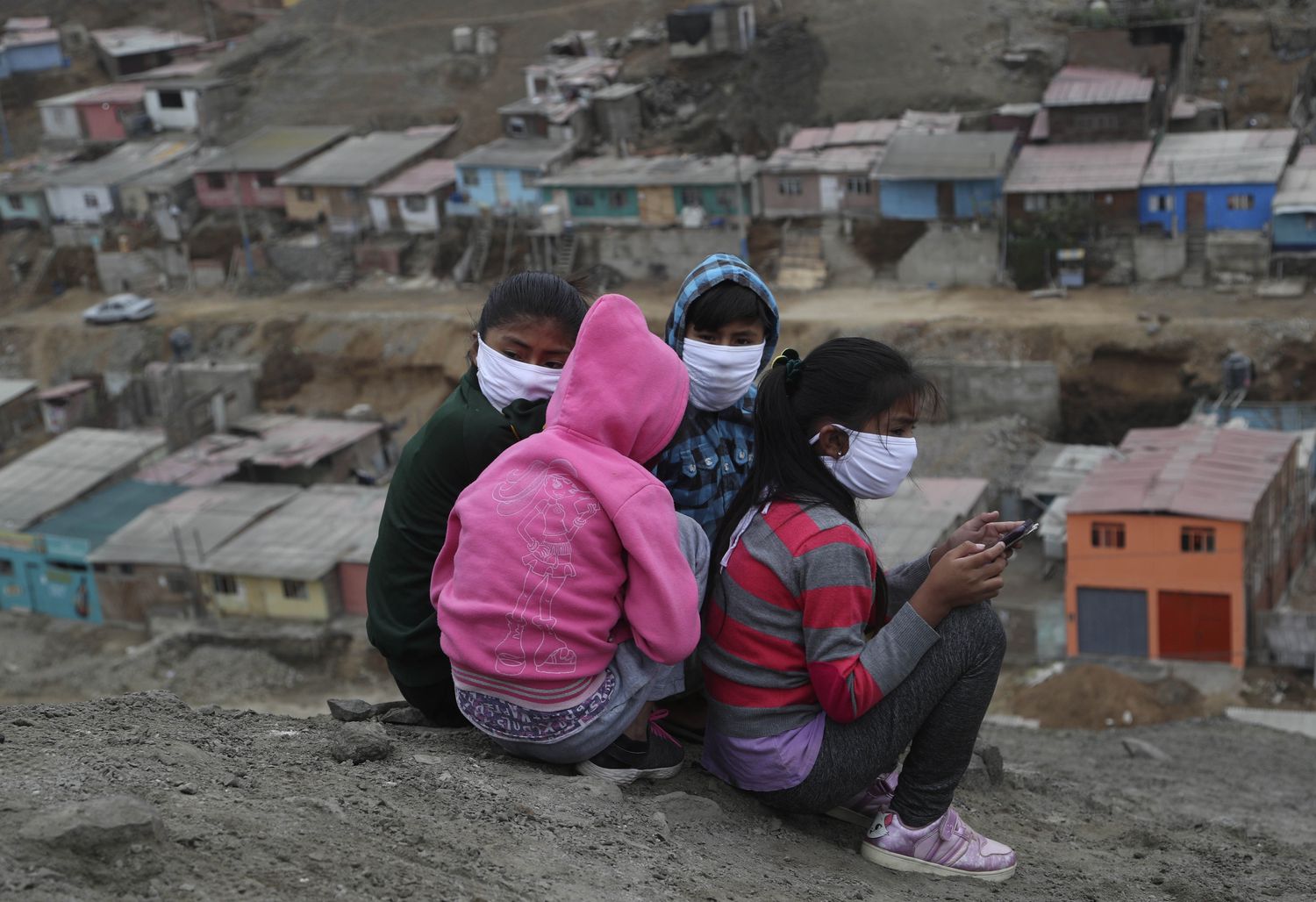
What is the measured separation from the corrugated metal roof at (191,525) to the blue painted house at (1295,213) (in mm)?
22643

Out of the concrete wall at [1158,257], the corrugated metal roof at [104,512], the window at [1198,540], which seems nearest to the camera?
the window at [1198,540]

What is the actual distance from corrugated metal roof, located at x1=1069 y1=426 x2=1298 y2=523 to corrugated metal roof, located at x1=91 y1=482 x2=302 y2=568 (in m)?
16.0

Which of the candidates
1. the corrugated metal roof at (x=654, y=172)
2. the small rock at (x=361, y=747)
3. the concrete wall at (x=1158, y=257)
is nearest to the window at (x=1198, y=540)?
the concrete wall at (x=1158, y=257)

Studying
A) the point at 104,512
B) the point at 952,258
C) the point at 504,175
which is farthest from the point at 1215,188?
the point at 104,512

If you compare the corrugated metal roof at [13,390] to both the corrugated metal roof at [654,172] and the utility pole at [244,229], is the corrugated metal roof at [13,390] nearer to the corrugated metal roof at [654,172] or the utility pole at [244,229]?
Result: the utility pole at [244,229]

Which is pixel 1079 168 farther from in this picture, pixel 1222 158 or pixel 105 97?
pixel 105 97

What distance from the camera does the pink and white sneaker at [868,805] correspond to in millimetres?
4977

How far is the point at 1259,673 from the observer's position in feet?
65.7

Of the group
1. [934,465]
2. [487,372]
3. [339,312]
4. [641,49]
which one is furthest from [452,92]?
[487,372]

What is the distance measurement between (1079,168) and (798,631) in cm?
3157

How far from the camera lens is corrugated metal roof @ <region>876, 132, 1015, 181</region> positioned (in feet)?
110

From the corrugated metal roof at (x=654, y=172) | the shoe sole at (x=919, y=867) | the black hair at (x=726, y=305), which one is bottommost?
the corrugated metal roof at (x=654, y=172)

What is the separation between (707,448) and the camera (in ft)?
17.1

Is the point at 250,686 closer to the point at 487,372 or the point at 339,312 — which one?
the point at 339,312
